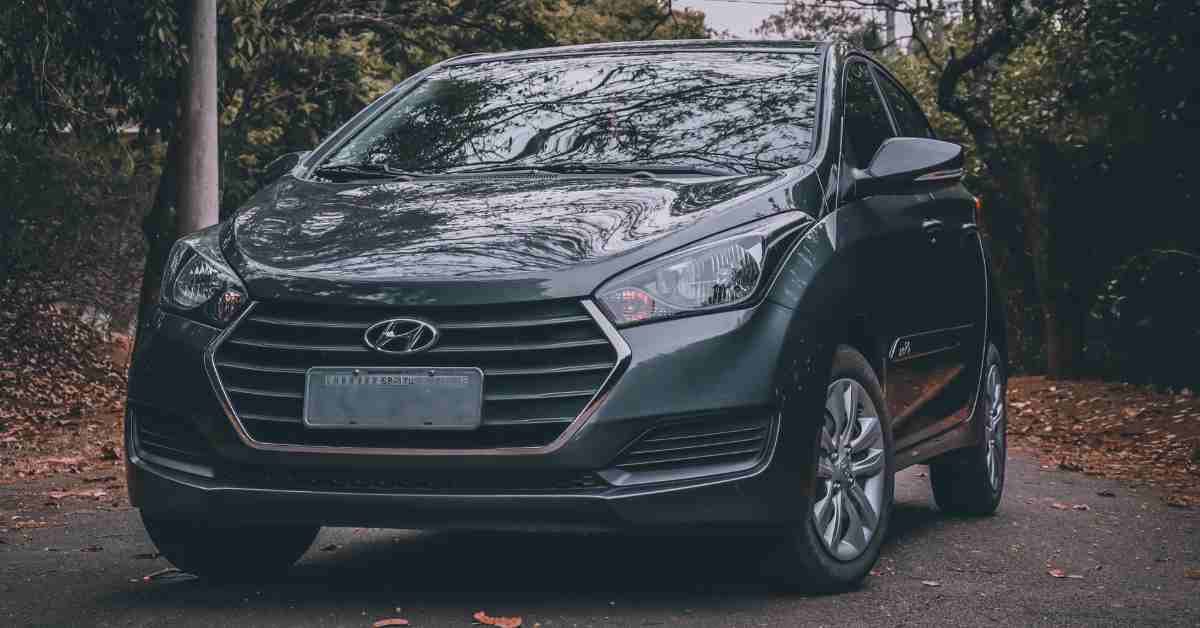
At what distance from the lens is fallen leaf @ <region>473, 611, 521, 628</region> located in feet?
16.2

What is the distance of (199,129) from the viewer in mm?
12930

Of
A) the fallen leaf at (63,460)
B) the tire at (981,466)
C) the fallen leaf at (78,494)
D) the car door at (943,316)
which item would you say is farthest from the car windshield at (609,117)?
the fallen leaf at (63,460)

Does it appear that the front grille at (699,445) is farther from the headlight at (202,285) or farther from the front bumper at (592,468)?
the headlight at (202,285)

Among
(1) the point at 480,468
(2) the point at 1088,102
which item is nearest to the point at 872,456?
(1) the point at 480,468

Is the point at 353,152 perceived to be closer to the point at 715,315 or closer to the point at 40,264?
the point at 715,315

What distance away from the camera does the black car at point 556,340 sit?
4797mm

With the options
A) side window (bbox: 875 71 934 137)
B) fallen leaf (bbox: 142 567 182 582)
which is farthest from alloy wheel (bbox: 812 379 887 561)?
fallen leaf (bbox: 142 567 182 582)

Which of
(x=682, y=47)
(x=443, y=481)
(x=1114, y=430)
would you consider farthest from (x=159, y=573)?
(x=1114, y=430)

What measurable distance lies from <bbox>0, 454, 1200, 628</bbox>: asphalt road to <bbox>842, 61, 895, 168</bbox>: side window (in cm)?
143

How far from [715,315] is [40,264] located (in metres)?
12.4

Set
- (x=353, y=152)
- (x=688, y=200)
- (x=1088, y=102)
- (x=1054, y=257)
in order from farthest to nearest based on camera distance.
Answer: (x=1054, y=257), (x=1088, y=102), (x=353, y=152), (x=688, y=200)

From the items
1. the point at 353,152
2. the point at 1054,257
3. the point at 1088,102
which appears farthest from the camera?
the point at 1054,257

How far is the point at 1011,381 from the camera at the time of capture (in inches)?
714

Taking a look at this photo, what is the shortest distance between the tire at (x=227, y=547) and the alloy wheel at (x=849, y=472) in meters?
1.73
